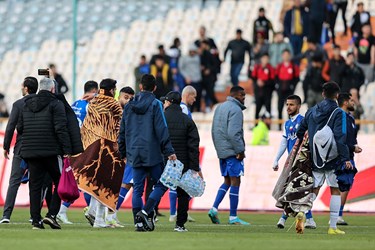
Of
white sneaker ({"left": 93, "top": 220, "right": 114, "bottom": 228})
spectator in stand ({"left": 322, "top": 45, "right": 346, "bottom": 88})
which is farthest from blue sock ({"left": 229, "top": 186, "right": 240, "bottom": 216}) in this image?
spectator in stand ({"left": 322, "top": 45, "right": 346, "bottom": 88})

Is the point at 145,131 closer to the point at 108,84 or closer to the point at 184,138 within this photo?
the point at 184,138

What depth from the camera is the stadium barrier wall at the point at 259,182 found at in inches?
967

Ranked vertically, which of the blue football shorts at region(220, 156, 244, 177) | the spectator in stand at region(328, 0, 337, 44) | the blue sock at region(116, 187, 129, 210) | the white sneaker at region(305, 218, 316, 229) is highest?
the spectator in stand at region(328, 0, 337, 44)

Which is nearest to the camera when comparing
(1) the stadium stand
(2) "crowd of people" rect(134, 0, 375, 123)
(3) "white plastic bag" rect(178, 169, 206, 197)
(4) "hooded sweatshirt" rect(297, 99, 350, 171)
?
(4) "hooded sweatshirt" rect(297, 99, 350, 171)

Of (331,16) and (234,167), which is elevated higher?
(331,16)

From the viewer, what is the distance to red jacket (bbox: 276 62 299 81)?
32.6 metres

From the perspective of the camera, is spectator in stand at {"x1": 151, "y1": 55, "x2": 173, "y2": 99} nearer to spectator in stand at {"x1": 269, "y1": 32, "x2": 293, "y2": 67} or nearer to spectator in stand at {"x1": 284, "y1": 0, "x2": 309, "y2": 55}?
spectator in stand at {"x1": 269, "y1": 32, "x2": 293, "y2": 67}

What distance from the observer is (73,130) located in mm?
17859

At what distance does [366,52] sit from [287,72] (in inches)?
89.3

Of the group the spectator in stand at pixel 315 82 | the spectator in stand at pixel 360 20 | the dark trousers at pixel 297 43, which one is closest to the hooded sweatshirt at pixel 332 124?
the spectator in stand at pixel 315 82

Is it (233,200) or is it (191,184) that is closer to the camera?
(191,184)

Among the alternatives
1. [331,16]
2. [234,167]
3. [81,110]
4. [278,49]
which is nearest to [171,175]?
[81,110]

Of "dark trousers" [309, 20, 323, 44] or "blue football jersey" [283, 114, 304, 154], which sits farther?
"dark trousers" [309, 20, 323, 44]

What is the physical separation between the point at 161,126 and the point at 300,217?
216cm
